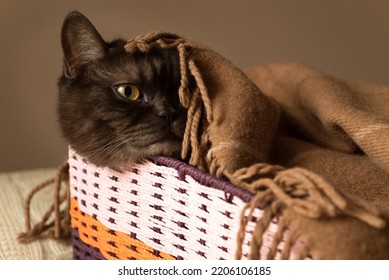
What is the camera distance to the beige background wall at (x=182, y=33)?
1.70 metres

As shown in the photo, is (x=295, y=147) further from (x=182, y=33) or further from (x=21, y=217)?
(x=182, y=33)

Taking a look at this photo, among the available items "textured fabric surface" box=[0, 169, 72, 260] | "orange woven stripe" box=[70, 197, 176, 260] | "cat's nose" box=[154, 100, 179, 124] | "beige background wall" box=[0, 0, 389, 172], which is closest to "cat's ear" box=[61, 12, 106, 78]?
"cat's nose" box=[154, 100, 179, 124]

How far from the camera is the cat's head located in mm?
930

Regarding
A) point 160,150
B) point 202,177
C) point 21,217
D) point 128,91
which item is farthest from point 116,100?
point 21,217

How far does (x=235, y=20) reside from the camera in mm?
1850

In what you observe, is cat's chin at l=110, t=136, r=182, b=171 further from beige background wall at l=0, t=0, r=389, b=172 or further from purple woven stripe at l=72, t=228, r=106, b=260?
beige background wall at l=0, t=0, r=389, b=172

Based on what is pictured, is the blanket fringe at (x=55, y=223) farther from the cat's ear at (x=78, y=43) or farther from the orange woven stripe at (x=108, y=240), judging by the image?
the cat's ear at (x=78, y=43)

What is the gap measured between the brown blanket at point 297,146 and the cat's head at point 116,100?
4cm

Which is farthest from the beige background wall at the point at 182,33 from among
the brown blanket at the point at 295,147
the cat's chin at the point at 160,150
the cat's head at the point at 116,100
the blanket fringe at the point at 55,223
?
the cat's chin at the point at 160,150

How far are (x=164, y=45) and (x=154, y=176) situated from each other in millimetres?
246

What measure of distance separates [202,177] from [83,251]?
447mm

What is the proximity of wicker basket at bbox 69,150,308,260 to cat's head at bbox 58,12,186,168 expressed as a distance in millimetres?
44

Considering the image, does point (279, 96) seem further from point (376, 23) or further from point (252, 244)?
point (376, 23)

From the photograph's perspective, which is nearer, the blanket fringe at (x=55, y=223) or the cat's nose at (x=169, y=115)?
the cat's nose at (x=169, y=115)
